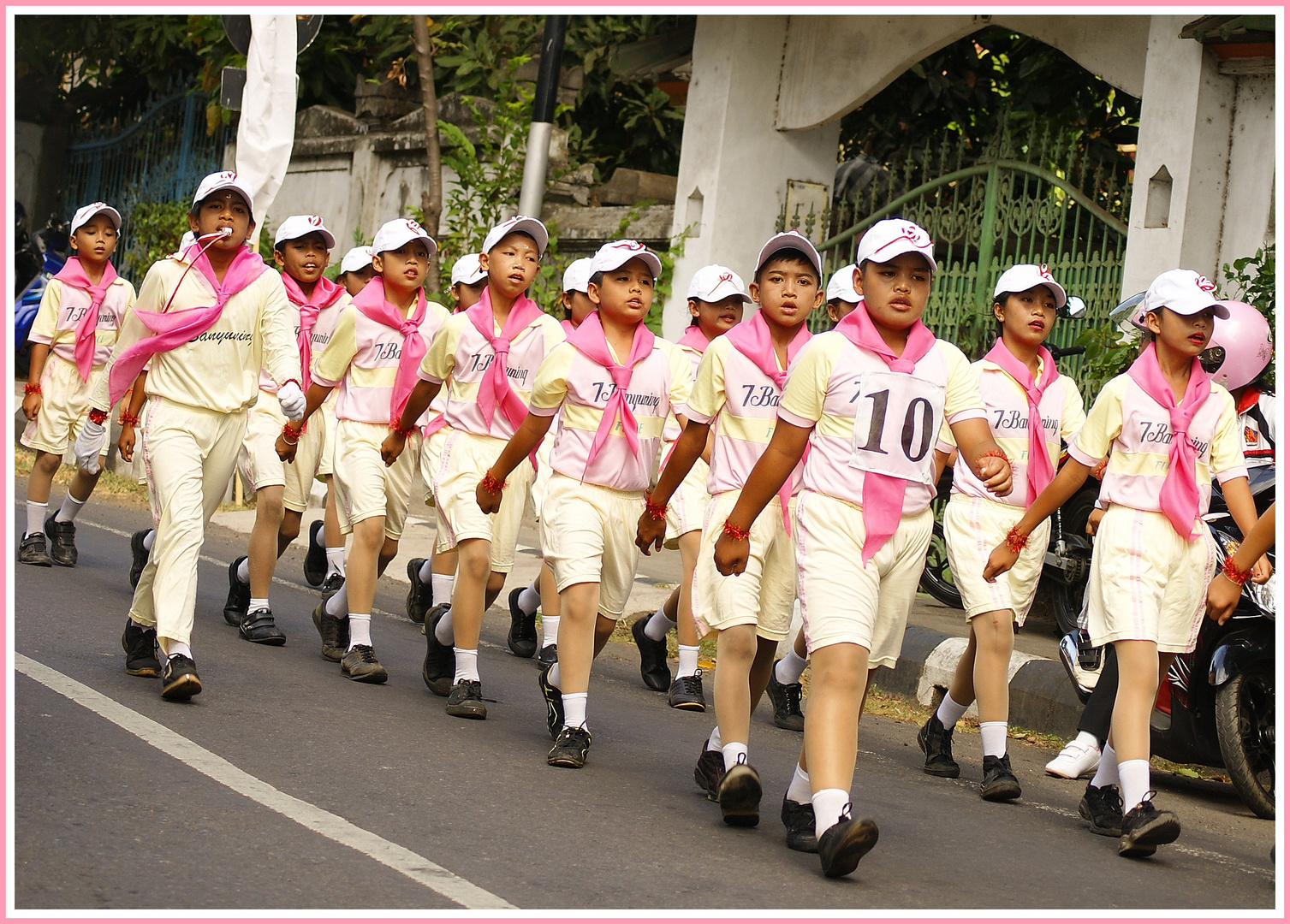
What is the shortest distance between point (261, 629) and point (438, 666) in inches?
48.4

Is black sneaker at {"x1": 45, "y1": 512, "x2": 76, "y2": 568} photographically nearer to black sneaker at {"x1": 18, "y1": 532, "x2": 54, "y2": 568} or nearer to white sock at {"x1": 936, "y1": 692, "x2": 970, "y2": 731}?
black sneaker at {"x1": 18, "y1": 532, "x2": 54, "y2": 568}

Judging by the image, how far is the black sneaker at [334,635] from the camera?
24.8 feet

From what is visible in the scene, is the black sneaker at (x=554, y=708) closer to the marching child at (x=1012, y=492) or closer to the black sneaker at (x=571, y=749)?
the black sneaker at (x=571, y=749)

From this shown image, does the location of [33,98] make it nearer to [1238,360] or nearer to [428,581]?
[428,581]

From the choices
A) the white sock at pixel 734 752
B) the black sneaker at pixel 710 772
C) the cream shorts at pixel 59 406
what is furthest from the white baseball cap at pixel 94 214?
the white sock at pixel 734 752

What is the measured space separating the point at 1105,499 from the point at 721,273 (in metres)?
2.78

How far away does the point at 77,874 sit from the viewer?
4.05m

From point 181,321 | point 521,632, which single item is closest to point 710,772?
point 181,321

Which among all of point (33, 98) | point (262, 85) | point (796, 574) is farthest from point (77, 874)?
point (33, 98)

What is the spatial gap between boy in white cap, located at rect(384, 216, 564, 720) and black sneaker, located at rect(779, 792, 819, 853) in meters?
2.11

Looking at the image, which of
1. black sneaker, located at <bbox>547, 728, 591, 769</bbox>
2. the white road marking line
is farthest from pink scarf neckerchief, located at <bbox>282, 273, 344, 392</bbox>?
black sneaker, located at <bbox>547, 728, 591, 769</bbox>

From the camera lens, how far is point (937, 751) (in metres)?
6.50

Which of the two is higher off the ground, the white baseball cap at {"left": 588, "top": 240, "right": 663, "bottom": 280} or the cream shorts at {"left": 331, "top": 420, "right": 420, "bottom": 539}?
the white baseball cap at {"left": 588, "top": 240, "right": 663, "bottom": 280}

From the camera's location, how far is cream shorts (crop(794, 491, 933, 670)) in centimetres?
478
